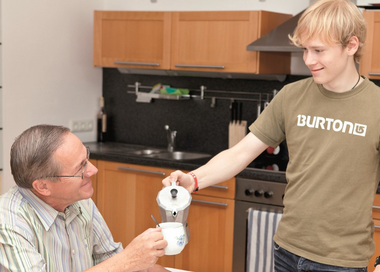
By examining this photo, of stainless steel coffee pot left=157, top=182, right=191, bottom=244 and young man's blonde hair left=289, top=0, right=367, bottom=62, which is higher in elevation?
young man's blonde hair left=289, top=0, right=367, bottom=62

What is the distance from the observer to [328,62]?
183 cm

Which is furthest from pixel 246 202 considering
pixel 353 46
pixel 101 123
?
pixel 353 46

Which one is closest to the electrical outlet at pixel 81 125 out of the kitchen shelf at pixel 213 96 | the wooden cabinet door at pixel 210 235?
the kitchen shelf at pixel 213 96

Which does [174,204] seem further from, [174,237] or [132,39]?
[132,39]

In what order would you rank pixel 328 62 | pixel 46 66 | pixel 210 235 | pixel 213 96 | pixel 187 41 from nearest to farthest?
1. pixel 328 62
2. pixel 210 235
3. pixel 187 41
4. pixel 46 66
5. pixel 213 96

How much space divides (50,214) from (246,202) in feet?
6.50

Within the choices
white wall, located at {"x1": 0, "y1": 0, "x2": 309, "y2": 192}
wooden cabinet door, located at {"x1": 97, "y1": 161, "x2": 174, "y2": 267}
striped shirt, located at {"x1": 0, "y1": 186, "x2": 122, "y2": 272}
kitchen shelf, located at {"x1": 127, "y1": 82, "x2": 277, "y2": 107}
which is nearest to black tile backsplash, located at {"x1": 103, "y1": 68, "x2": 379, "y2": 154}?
kitchen shelf, located at {"x1": 127, "y1": 82, "x2": 277, "y2": 107}

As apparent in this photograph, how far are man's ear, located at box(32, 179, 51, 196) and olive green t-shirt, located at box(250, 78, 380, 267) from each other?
2.65 ft

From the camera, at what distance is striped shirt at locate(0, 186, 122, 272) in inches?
64.1

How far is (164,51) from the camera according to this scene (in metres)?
4.13

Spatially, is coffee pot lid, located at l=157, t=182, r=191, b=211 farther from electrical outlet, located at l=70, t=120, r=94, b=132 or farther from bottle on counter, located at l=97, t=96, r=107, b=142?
bottle on counter, located at l=97, t=96, r=107, b=142

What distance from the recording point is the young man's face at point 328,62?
1.82 metres

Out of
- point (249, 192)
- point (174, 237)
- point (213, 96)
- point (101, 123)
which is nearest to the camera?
point (174, 237)

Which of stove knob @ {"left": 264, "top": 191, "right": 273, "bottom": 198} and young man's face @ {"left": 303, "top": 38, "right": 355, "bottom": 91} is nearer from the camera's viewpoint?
young man's face @ {"left": 303, "top": 38, "right": 355, "bottom": 91}
